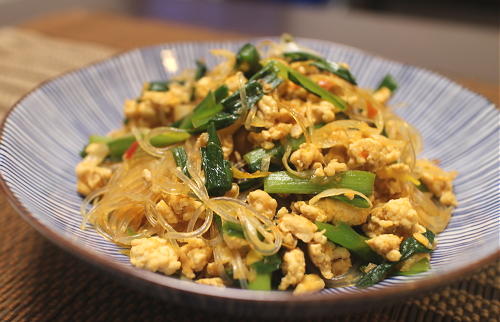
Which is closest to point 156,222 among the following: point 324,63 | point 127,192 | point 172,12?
point 127,192

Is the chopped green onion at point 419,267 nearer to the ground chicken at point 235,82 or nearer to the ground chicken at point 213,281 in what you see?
the ground chicken at point 213,281

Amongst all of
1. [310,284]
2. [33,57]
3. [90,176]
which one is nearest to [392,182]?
[310,284]

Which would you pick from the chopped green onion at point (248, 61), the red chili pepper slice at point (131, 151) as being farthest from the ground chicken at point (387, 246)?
the red chili pepper slice at point (131, 151)

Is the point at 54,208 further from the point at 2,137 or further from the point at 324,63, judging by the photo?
the point at 324,63

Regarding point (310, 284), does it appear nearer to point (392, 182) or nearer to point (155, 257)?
point (155, 257)

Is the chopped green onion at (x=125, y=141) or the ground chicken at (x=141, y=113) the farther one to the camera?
the ground chicken at (x=141, y=113)

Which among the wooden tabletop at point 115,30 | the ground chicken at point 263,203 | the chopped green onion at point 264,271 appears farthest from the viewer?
the wooden tabletop at point 115,30

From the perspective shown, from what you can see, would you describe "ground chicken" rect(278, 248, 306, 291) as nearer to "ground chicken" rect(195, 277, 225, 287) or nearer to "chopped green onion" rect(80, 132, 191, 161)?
"ground chicken" rect(195, 277, 225, 287)

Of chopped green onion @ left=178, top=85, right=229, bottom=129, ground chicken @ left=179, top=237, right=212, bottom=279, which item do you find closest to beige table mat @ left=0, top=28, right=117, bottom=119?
chopped green onion @ left=178, top=85, right=229, bottom=129
